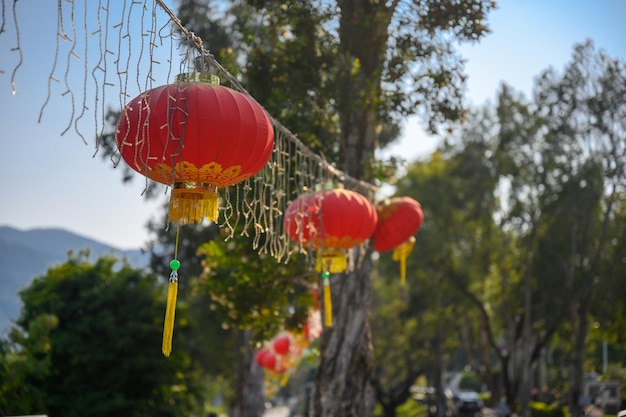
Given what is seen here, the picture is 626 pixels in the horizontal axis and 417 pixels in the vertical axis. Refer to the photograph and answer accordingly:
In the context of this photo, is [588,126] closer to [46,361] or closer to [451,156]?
[451,156]

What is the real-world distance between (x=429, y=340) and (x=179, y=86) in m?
28.1

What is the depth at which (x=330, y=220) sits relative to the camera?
286 inches

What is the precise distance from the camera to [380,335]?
3198cm

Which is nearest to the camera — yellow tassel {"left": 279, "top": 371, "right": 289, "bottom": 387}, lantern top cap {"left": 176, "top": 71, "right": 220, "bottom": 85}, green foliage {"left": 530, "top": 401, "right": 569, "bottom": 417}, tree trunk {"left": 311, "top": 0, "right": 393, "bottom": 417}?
lantern top cap {"left": 176, "top": 71, "right": 220, "bottom": 85}

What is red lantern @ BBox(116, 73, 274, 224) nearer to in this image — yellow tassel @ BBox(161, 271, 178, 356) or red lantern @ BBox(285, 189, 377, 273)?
yellow tassel @ BBox(161, 271, 178, 356)

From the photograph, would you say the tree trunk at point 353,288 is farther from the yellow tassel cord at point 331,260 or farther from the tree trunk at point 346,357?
the yellow tassel cord at point 331,260

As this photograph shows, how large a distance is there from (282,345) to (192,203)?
1466 centimetres

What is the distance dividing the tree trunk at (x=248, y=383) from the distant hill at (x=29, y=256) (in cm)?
372

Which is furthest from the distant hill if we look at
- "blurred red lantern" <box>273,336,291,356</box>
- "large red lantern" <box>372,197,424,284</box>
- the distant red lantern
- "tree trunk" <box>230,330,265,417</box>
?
"large red lantern" <box>372,197,424,284</box>

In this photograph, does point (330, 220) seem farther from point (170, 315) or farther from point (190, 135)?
point (190, 135)

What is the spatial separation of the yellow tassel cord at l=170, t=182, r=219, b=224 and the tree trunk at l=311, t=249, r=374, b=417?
5.43 meters

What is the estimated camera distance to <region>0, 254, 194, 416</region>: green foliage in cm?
1598

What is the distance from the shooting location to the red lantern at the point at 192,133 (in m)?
4.39

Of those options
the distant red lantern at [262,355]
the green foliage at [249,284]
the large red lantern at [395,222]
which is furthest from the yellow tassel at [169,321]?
the distant red lantern at [262,355]
